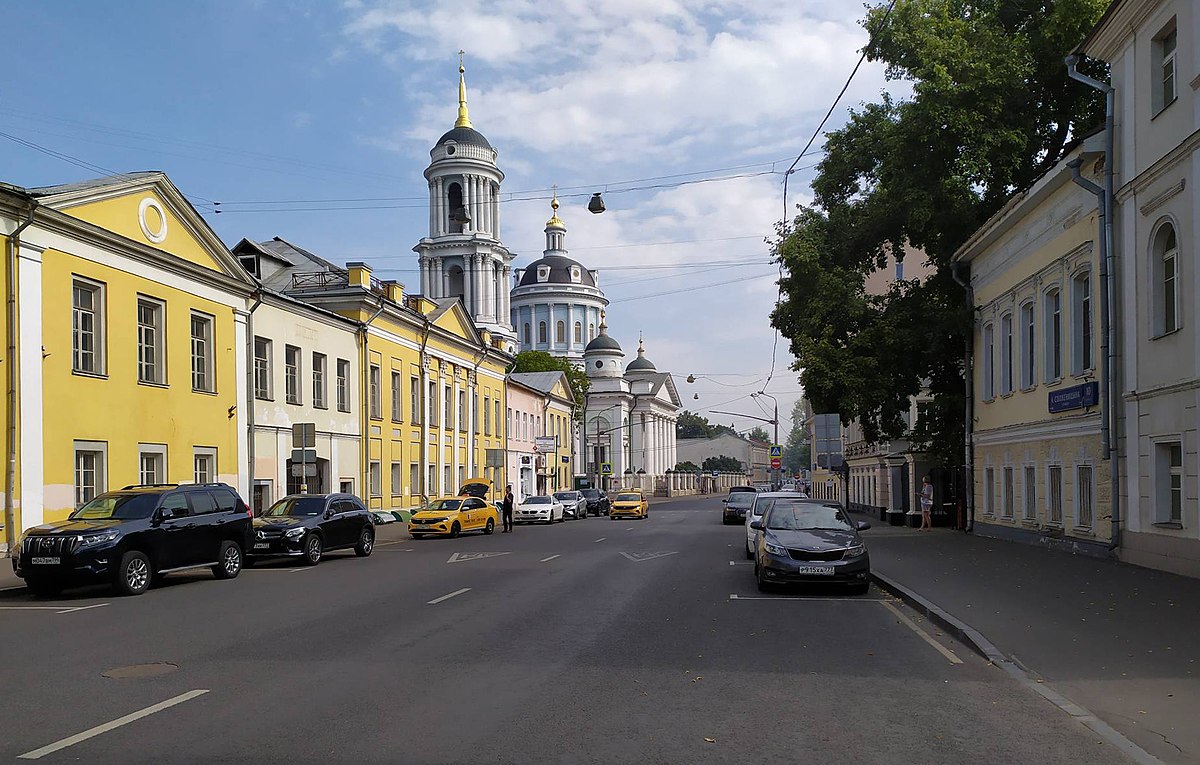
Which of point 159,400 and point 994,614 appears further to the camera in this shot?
point 159,400

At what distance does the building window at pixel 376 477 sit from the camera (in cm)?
4178

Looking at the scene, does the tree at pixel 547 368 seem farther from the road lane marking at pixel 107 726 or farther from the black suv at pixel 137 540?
the road lane marking at pixel 107 726

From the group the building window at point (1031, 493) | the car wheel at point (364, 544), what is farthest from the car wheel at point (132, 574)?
the building window at point (1031, 493)

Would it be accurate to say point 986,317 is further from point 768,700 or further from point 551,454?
point 551,454

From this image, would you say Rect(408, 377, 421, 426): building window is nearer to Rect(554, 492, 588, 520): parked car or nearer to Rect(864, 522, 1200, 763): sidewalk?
Rect(554, 492, 588, 520): parked car

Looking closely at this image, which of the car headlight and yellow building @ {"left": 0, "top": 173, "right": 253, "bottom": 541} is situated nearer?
the car headlight

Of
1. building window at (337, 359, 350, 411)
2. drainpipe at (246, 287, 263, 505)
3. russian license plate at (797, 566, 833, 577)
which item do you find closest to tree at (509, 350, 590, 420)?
building window at (337, 359, 350, 411)

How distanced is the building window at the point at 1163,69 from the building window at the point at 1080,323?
4744mm

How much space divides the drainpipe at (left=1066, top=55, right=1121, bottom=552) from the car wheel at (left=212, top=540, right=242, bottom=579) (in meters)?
16.1

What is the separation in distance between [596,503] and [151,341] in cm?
3686

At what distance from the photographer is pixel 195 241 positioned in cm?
2880

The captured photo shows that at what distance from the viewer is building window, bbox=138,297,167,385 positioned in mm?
26631

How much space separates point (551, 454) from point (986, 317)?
46.7 metres

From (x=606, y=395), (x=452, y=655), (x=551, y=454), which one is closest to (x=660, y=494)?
(x=606, y=395)
